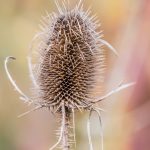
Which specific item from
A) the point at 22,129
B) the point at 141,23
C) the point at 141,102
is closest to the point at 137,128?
the point at 141,102

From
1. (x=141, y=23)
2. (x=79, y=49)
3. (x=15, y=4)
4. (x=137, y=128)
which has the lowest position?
(x=137, y=128)

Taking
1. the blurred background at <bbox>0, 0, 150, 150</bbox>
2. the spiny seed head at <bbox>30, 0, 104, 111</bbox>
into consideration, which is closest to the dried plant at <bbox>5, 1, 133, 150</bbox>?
the spiny seed head at <bbox>30, 0, 104, 111</bbox>

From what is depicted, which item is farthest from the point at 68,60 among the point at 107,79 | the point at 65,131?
the point at 107,79

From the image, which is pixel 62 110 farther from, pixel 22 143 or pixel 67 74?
pixel 22 143

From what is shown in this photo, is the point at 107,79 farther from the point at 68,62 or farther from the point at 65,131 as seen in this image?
the point at 65,131

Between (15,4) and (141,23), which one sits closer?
(141,23)

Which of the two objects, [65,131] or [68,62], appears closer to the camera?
[65,131]
